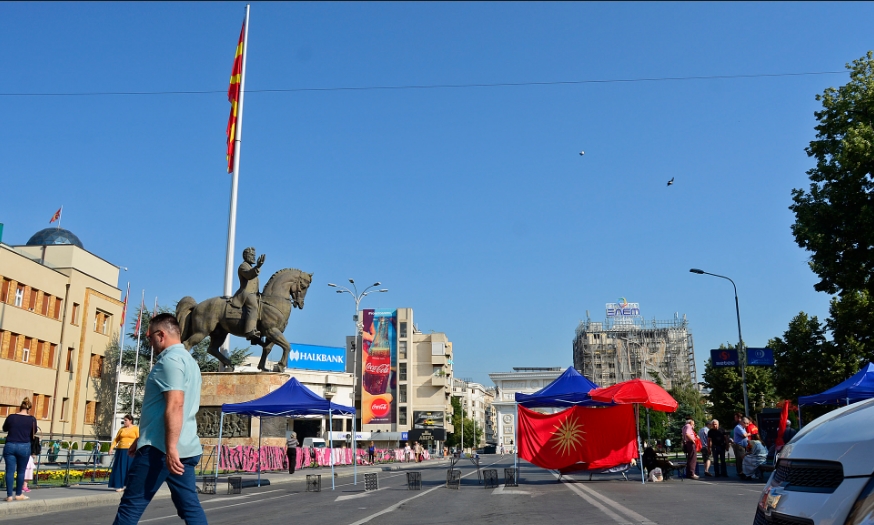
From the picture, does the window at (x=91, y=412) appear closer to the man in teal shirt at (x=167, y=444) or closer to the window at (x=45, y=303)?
the window at (x=45, y=303)

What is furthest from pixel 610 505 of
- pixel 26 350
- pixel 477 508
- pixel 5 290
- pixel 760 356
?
pixel 26 350

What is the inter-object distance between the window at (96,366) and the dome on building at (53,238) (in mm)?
7383

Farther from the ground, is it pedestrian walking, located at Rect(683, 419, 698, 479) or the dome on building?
the dome on building

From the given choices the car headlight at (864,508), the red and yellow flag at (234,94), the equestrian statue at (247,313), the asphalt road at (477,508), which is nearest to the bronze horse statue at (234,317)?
the equestrian statue at (247,313)

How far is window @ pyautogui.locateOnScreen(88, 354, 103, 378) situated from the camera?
47594mm

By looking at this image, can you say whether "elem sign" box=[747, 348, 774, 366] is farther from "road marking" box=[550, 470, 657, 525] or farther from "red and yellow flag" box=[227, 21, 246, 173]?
"red and yellow flag" box=[227, 21, 246, 173]

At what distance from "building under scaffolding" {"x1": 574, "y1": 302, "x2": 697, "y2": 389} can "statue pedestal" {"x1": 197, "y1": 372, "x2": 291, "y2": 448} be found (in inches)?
3731

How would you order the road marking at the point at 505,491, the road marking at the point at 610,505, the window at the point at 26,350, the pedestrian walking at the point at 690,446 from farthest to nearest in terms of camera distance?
the window at the point at 26,350
the pedestrian walking at the point at 690,446
the road marking at the point at 505,491
the road marking at the point at 610,505

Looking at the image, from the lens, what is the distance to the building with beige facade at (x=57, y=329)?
1532 inches

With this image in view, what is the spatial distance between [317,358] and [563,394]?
7993 centimetres

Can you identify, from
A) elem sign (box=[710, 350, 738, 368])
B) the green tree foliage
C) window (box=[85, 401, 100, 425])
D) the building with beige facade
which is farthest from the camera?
the green tree foliage

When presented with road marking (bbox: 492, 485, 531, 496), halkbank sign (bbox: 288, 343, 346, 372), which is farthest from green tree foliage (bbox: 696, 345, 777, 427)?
halkbank sign (bbox: 288, 343, 346, 372)

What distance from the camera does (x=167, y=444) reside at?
5008 millimetres

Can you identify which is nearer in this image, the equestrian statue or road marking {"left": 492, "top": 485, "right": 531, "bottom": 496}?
road marking {"left": 492, "top": 485, "right": 531, "bottom": 496}
